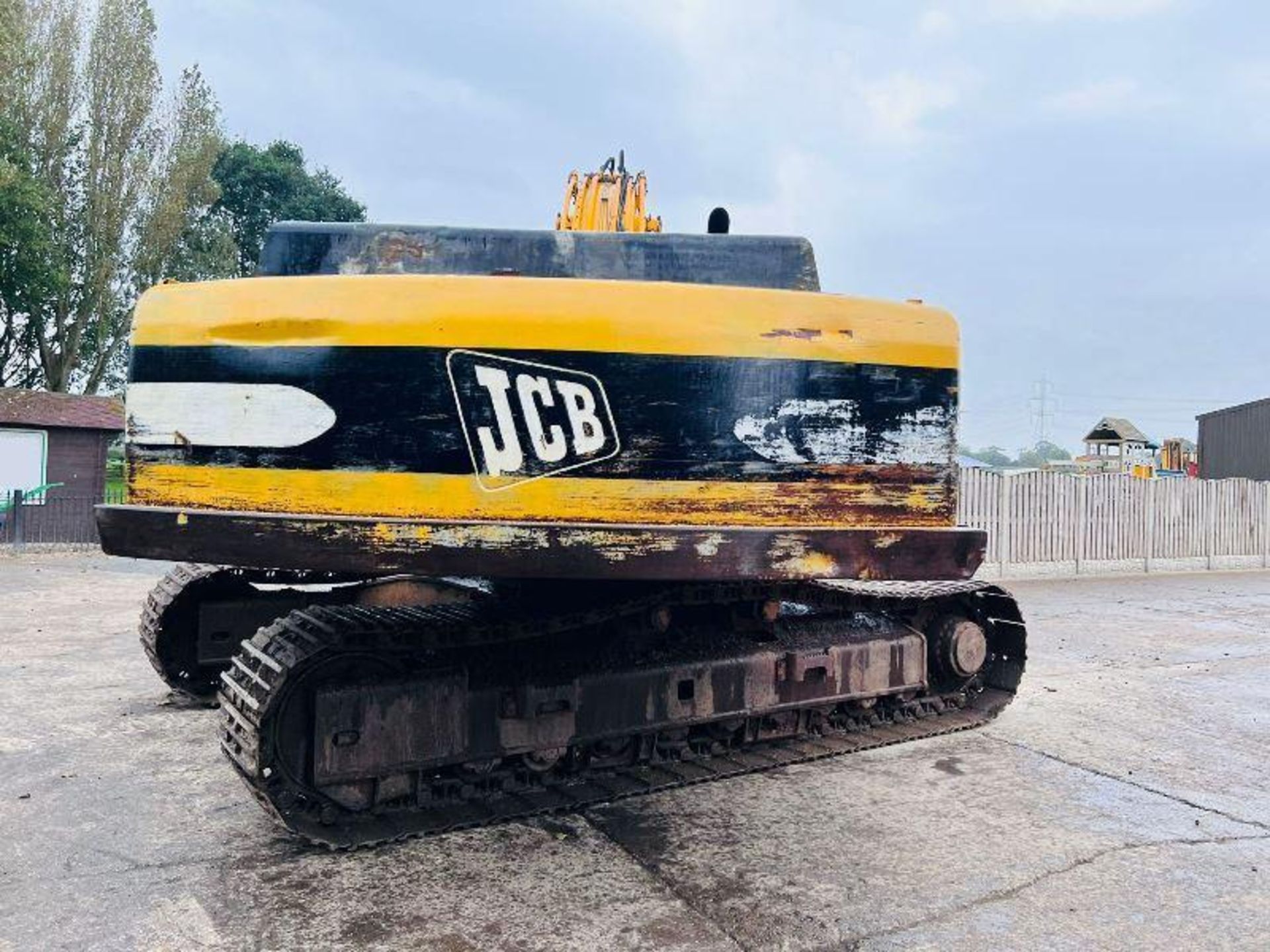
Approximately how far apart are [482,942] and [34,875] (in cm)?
165

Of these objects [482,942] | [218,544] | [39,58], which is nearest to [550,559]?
[218,544]

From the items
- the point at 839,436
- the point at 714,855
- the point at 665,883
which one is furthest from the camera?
the point at 714,855

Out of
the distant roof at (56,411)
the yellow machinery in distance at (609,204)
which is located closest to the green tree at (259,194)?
the distant roof at (56,411)

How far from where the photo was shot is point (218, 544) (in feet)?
9.18

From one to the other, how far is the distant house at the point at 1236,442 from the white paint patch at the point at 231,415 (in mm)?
28407

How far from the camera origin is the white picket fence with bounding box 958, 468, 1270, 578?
1420cm

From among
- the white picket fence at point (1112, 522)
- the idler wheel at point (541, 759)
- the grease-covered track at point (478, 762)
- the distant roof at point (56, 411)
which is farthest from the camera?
the distant roof at point (56, 411)

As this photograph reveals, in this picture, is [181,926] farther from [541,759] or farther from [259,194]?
[259,194]

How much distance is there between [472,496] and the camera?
9.17 ft

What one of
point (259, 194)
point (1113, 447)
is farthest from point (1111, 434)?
point (259, 194)

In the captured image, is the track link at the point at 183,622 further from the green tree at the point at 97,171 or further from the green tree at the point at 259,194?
the green tree at the point at 259,194

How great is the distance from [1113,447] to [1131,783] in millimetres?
31635

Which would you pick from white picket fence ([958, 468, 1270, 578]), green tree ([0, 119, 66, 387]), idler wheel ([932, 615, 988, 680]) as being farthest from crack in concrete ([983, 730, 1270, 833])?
green tree ([0, 119, 66, 387])

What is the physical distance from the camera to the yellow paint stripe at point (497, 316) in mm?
2795
